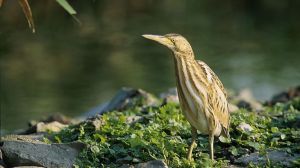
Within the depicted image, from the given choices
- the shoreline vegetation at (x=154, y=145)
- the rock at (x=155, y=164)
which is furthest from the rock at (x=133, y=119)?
the rock at (x=155, y=164)

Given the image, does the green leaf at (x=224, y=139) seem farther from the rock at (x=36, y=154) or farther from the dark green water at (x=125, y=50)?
the dark green water at (x=125, y=50)

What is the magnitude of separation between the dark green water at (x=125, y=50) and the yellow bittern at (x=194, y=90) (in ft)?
22.3

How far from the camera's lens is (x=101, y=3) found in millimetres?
23484

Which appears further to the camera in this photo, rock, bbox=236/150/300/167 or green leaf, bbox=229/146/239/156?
green leaf, bbox=229/146/239/156

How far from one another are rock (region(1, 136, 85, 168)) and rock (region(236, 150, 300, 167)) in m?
1.21

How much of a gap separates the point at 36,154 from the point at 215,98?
1328 mm

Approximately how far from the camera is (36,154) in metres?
6.41

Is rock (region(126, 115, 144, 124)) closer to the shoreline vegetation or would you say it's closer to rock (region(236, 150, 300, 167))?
the shoreline vegetation

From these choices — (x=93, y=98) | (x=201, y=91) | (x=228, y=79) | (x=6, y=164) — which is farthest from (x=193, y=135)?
(x=228, y=79)

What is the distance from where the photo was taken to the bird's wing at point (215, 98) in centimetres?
643

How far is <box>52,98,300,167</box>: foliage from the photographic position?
650 centimetres

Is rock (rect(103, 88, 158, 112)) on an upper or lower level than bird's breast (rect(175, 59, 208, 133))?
upper

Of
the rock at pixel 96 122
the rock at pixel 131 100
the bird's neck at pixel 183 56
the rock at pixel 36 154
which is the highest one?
the rock at pixel 131 100

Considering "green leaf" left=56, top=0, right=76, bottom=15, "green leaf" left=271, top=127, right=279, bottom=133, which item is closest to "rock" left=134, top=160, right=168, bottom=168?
"green leaf" left=271, top=127, right=279, bottom=133
